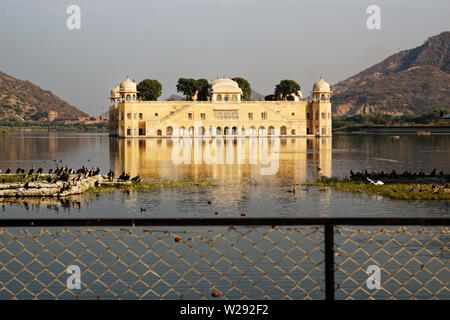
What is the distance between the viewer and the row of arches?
10962 centimetres

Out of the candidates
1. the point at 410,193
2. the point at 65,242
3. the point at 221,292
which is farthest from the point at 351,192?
the point at 221,292

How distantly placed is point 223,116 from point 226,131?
124 inches

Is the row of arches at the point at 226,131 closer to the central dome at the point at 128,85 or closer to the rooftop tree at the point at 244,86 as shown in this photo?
the central dome at the point at 128,85

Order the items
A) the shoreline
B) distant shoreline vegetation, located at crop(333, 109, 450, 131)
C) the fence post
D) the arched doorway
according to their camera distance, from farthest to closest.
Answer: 1. distant shoreline vegetation, located at crop(333, 109, 450, 131)
2. the arched doorway
3. the shoreline
4. the fence post

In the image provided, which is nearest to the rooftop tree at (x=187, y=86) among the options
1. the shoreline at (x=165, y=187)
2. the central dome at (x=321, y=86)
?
the central dome at (x=321, y=86)

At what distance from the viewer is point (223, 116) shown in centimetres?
11138

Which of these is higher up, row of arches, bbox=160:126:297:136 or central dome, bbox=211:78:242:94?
central dome, bbox=211:78:242:94

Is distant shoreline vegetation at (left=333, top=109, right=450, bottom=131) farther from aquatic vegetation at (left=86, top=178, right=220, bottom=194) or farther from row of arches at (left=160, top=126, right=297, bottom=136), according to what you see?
aquatic vegetation at (left=86, top=178, right=220, bottom=194)

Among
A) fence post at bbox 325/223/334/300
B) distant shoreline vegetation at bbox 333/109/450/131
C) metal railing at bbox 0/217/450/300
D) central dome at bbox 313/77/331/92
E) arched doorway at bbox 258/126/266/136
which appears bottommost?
metal railing at bbox 0/217/450/300

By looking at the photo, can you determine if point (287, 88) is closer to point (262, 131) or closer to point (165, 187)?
point (262, 131)

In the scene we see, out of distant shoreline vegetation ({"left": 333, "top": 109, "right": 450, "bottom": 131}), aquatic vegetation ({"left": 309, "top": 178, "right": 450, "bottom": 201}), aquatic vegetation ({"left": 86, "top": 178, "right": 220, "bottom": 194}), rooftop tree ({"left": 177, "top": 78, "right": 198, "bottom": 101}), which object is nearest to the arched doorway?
rooftop tree ({"left": 177, "top": 78, "right": 198, "bottom": 101})

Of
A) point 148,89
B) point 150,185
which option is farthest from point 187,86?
point 150,185

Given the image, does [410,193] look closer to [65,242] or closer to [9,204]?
[65,242]
